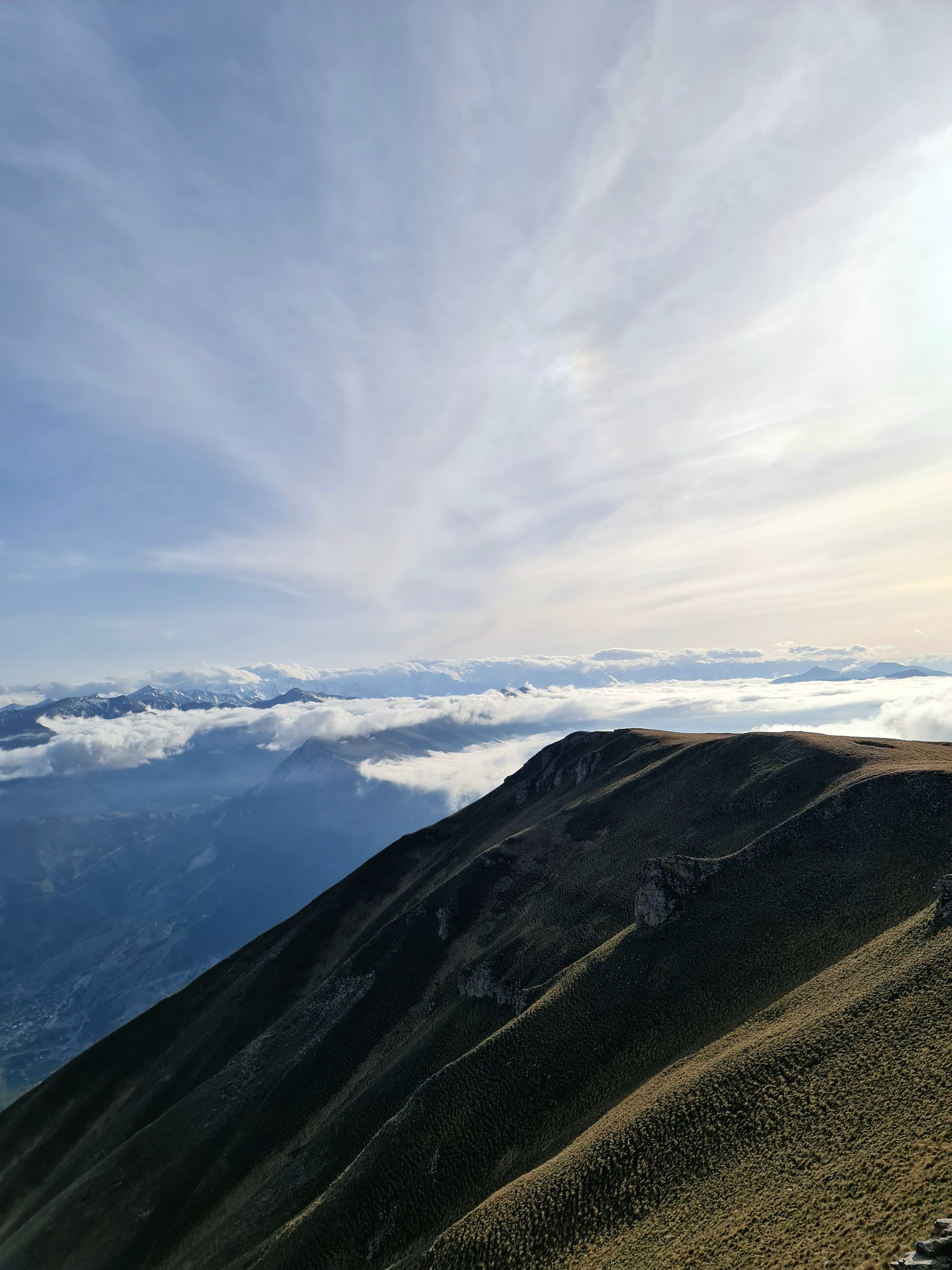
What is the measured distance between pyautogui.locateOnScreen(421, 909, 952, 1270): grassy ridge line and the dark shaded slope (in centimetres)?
595

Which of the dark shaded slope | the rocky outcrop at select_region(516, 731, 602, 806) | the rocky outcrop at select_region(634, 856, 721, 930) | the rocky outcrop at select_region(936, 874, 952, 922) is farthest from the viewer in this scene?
the rocky outcrop at select_region(516, 731, 602, 806)

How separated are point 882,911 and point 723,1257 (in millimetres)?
33308

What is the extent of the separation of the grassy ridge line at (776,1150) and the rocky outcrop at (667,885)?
1789 cm

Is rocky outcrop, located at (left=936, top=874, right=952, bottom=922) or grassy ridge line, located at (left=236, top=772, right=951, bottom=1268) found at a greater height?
rocky outcrop, located at (left=936, top=874, right=952, bottom=922)

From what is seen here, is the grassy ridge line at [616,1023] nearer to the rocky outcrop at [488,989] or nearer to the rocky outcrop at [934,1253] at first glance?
the rocky outcrop at [488,989]

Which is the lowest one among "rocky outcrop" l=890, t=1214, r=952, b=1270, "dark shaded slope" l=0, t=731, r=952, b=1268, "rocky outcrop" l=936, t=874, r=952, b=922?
"dark shaded slope" l=0, t=731, r=952, b=1268

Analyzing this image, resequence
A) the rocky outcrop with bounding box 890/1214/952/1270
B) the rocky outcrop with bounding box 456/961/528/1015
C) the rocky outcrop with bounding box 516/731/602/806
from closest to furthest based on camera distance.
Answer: the rocky outcrop with bounding box 890/1214/952/1270 → the rocky outcrop with bounding box 456/961/528/1015 → the rocky outcrop with bounding box 516/731/602/806

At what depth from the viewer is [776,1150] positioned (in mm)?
29578

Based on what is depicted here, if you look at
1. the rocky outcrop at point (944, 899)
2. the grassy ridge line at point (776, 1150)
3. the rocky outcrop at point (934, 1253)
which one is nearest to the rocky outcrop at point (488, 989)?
the grassy ridge line at point (776, 1150)

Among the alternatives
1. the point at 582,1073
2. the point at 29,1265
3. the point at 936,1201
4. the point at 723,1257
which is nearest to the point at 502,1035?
the point at 582,1073

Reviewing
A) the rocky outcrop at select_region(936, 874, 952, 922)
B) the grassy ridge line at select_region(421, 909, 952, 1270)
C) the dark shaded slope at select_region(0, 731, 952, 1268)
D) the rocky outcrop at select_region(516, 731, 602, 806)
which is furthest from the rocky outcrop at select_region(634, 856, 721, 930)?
the rocky outcrop at select_region(516, 731, 602, 806)

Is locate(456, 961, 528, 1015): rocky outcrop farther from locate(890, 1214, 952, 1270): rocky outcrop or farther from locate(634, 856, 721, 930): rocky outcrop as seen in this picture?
locate(890, 1214, 952, 1270): rocky outcrop

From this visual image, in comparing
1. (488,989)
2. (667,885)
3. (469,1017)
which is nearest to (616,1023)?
(667,885)

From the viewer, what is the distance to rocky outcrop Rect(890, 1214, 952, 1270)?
57.1 feet
